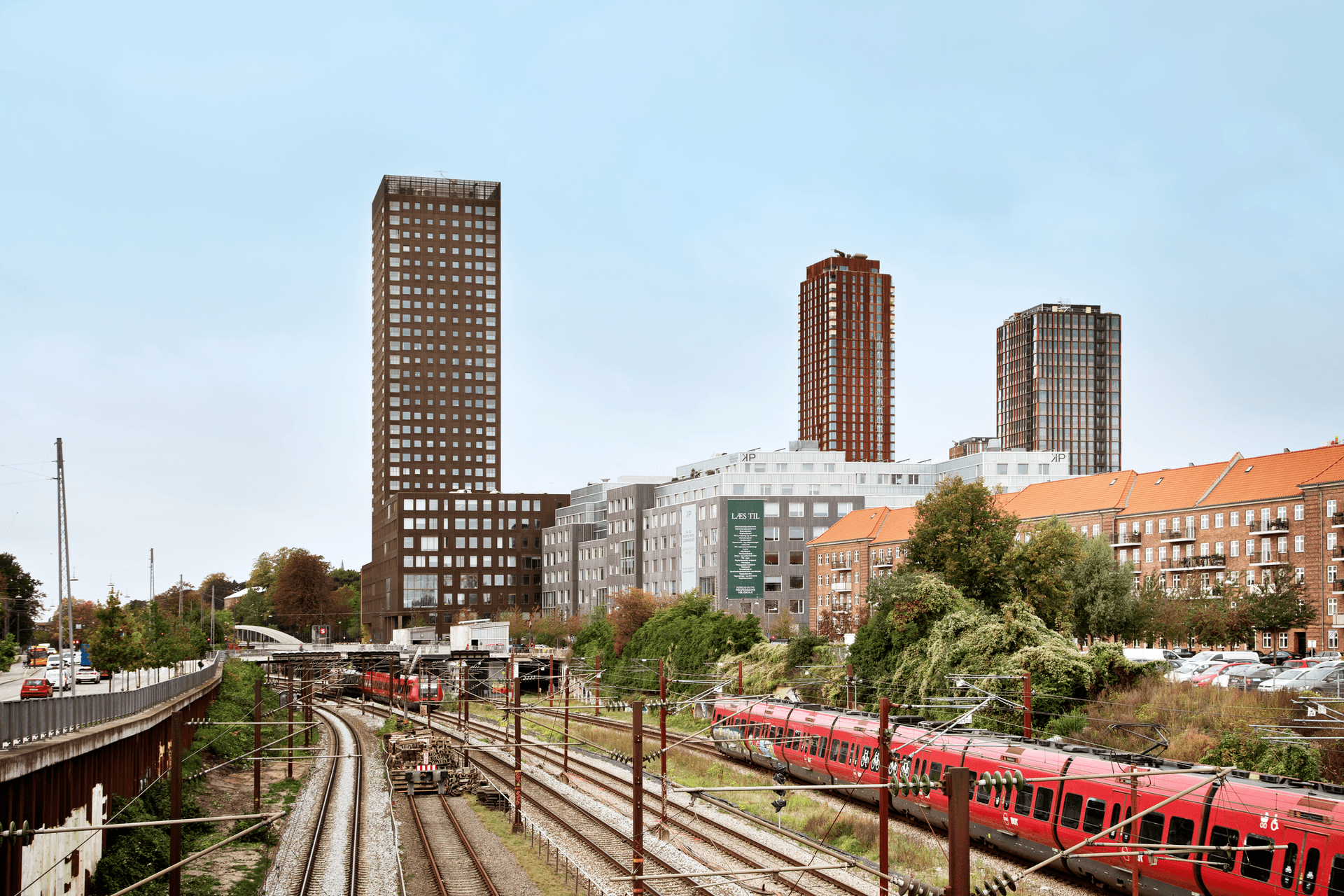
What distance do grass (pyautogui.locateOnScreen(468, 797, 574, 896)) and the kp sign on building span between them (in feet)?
241

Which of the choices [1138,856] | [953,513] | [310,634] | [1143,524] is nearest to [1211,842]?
[1138,856]

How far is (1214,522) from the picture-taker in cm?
9425

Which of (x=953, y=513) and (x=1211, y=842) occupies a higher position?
(x=953, y=513)

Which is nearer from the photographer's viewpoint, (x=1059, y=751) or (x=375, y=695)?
(x=1059, y=751)

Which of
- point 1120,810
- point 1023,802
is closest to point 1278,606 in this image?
point 1023,802

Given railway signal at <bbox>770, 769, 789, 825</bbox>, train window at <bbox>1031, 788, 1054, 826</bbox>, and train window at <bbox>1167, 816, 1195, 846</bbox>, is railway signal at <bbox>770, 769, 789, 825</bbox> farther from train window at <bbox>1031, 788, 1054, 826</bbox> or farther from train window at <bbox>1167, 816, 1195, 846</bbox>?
train window at <bbox>1167, 816, 1195, 846</bbox>

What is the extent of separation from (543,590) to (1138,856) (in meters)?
142

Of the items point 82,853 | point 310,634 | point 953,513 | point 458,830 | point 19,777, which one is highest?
point 953,513

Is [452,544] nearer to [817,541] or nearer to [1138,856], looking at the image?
[817,541]

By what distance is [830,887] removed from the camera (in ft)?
89.7

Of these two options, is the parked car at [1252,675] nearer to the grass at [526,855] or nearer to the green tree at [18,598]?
the grass at [526,855]

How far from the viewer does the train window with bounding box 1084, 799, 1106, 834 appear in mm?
25781

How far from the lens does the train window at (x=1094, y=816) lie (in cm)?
2578

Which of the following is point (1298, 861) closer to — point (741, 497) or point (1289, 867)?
point (1289, 867)
